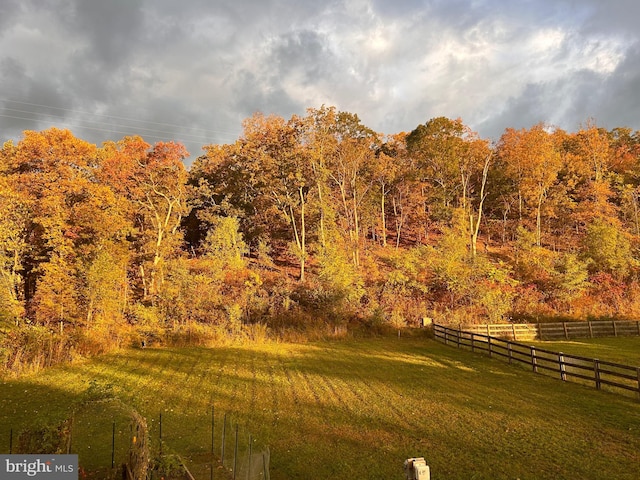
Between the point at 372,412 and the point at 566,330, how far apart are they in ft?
70.4

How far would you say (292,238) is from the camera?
4531 cm

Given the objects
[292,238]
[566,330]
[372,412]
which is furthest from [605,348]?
[292,238]

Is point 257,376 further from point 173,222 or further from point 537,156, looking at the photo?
point 537,156

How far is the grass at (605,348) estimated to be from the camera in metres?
18.8

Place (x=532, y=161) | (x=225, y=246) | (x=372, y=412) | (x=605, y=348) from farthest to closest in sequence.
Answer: (x=532, y=161) < (x=225, y=246) < (x=605, y=348) < (x=372, y=412)

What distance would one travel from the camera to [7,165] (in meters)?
26.3

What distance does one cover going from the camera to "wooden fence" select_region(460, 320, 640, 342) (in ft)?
87.0

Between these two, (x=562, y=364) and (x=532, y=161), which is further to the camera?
(x=532, y=161)

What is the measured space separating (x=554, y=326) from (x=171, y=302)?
1070 inches

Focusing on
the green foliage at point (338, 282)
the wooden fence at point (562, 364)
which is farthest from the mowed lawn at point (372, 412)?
the green foliage at point (338, 282)

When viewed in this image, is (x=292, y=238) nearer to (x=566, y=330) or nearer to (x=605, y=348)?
(x=566, y=330)

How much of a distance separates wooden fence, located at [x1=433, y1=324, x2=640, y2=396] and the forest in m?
7.06

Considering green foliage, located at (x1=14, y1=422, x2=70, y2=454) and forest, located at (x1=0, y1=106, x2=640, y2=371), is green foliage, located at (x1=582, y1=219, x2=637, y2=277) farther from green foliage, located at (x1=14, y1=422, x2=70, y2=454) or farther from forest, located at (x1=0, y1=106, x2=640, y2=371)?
green foliage, located at (x1=14, y1=422, x2=70, y2=454)

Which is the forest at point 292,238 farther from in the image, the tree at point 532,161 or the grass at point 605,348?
the grass at point 605,348
